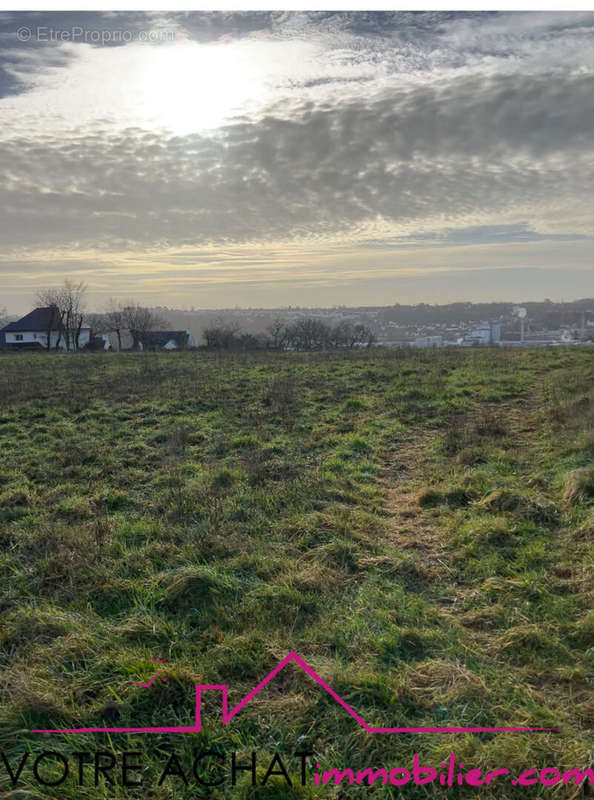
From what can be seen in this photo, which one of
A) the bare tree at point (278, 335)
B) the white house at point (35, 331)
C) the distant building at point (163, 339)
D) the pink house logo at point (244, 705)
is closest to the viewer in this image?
the pink house logo at point (244, 705)

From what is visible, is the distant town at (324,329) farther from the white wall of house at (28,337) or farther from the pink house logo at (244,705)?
the pink house logo at (244,705)

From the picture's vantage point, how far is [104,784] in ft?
8.78

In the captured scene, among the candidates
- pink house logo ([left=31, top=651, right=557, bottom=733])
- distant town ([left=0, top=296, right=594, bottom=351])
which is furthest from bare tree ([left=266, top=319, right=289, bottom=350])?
pink house logo ([left=31, top=651, right=557, bottom=733])

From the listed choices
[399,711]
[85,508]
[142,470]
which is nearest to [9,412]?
[142,470]

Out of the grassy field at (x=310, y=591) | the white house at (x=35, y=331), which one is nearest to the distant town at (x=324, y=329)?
the white house at (x=35, y=331)

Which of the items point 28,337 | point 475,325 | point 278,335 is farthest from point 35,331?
point 475,325

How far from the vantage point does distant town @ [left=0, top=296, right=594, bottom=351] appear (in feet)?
124

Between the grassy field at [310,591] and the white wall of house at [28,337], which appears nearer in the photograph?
the grassy field at [310,591]

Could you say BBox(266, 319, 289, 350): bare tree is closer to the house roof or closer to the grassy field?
the house roof

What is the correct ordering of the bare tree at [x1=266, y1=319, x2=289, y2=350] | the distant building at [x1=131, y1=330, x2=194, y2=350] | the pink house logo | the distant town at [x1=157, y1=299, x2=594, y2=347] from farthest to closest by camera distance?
the distant building at [x1=131, y1=330, x2=194, y2=350] < the bare tree at [x1=266, y1=319, x2=289, y2=350] < the distant town at [x1=157, y1=299, x2=594, y2=347] < the pink house logo

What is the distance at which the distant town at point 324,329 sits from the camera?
3785cm

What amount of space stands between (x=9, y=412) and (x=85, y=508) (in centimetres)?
811

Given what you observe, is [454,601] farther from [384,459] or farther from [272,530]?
[384,459]

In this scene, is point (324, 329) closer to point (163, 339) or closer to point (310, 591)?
point (163, 339)
